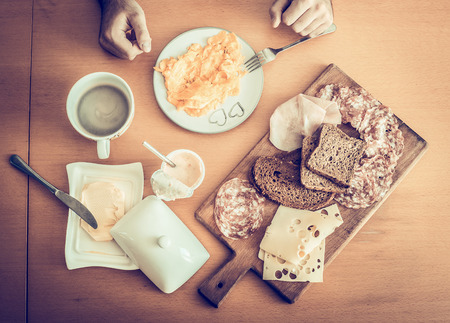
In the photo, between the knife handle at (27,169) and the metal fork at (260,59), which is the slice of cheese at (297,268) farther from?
the knife handle at (27,169)

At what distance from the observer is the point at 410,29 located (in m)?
1.39

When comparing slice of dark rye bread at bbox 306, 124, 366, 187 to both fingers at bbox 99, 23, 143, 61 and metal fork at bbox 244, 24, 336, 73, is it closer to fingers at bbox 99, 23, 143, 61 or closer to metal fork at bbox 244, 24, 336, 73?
metal fork at bbox 244, 24, 336, 73

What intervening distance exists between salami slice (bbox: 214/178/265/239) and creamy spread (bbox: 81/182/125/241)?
382 millimetres

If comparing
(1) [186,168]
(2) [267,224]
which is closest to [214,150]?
(1) [186,168]

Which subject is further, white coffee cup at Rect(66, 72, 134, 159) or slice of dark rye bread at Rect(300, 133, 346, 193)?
slice of dark rye bread at Rect(300, 133, 346, 193)

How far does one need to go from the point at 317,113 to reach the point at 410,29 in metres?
0.59

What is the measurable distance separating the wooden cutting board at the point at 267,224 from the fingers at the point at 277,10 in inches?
11.2

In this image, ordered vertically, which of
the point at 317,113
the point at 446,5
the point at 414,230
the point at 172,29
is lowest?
the point at 414,230

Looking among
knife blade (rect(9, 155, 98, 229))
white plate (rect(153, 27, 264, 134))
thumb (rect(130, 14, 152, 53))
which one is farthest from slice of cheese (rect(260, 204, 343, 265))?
thumb (rect(130, 14, 152, 53))

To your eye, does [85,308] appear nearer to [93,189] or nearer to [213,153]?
[93,189]

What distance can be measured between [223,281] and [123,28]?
105cm

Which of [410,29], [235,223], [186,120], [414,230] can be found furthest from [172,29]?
[414,230]

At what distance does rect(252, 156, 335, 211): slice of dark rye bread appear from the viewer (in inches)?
50.0

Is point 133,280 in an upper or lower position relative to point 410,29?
lower
